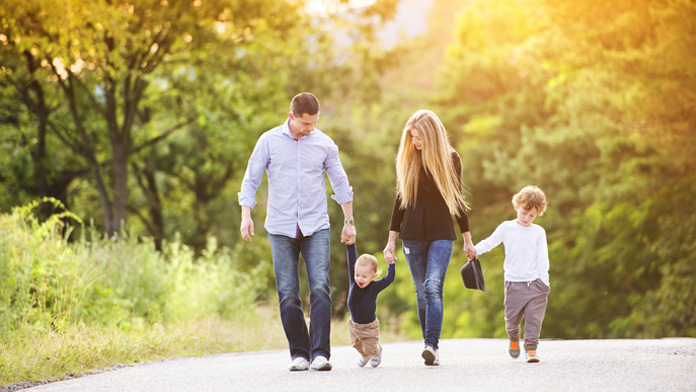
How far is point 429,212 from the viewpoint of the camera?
733cm

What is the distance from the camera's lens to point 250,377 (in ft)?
23.4

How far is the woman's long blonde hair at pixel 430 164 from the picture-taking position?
287 inches

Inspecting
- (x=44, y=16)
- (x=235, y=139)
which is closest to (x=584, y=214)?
(x=235, y=139)

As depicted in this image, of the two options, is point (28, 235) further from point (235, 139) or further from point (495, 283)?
point (495, 283)

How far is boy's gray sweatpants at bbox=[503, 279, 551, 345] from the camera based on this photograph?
7613mm

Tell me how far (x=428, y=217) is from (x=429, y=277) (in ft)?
1.60

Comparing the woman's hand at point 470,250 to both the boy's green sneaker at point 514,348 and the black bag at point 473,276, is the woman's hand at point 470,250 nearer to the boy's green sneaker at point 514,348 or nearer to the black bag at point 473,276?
the black bag at point 473,276

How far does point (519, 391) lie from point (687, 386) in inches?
44.9

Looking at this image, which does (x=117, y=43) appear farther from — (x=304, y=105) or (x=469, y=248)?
(x=469, y=248)

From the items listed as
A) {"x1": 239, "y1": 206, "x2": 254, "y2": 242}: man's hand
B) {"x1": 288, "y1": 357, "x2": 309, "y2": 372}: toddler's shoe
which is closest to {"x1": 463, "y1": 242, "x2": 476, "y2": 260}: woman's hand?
{"x1": 288, "y1": 357, "x2": 309, "y2": 372}: toddler's shoe

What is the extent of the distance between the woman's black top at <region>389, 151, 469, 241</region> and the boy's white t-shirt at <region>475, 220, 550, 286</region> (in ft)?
1.48

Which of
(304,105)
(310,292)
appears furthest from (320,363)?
(304,105)

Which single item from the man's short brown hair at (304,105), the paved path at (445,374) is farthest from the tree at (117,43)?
the man's short brown hair at (304,105)

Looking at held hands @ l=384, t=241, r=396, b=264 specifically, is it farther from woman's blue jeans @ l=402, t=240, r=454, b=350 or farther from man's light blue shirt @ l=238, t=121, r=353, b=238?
man's light blue shirt @ l=238, t=121, r=353, b=238
